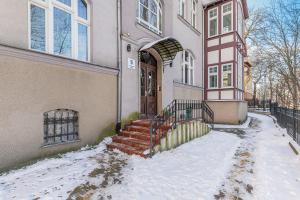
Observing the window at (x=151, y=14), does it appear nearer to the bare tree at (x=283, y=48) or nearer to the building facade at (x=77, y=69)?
the building facade at (x=77, y=69)

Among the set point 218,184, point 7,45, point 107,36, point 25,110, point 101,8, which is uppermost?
point 101,8

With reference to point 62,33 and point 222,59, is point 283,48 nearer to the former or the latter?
point 222,59

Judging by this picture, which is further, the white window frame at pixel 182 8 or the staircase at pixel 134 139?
the white window frame at pixel 182 8

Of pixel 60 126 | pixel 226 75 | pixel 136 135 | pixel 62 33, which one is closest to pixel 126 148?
pixel 136 135

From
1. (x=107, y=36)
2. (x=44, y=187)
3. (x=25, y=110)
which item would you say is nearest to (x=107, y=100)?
(x=107, y=36)

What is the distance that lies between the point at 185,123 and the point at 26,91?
5.14 metres

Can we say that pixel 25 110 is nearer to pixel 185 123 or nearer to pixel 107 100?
pixel 107 100

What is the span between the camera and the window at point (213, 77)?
14547mm

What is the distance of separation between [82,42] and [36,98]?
244 centimetres

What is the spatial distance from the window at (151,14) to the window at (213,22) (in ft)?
19.2

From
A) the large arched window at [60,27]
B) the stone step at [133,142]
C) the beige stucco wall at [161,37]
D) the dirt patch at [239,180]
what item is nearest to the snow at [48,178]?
the stone step at [133,142]

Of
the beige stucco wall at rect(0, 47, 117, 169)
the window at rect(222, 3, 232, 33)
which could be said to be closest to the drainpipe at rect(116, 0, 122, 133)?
the beige stucco wall at rect(0, 47, 117, 169)

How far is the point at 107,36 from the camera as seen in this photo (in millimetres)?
7176

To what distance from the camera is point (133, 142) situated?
21.0 feet
